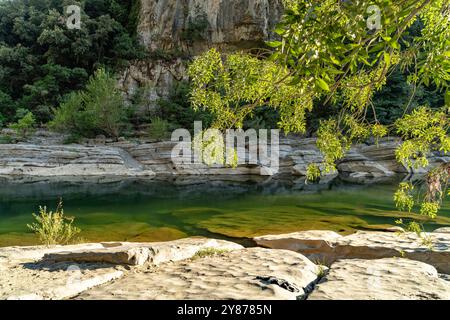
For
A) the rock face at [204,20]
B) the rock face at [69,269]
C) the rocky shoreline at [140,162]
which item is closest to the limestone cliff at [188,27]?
the rock face at [204,20]

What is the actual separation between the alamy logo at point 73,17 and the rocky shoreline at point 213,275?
30.4m

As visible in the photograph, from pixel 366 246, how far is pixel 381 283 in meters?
2.47

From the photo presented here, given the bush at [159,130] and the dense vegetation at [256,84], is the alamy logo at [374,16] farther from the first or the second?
the bush at [159,130]

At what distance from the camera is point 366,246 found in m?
5.75

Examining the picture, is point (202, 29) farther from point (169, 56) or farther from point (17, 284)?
point (17, 284)

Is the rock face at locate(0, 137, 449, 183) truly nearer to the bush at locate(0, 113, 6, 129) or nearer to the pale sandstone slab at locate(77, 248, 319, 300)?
the bush at locate(0, 113, 6, 129)

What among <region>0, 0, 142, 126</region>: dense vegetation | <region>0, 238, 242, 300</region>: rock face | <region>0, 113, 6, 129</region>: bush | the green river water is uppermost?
<region>0, 0, 142, 126</region>: dense vegetation

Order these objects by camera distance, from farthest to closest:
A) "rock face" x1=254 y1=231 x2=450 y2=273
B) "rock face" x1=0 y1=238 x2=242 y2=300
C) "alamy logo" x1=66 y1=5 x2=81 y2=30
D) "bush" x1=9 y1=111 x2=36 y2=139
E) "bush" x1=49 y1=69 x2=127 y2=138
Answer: "alamy logo" x1=66 y1=5 x2=81 y2=30 < "bush" x1=49 y1=69 x2=127 y2=138 < "bush" x1=9 y1=111 x2=36 y2=139 < "rock face" x1=254 y1=231 x2=450 y2=273 < "rock face" x1=0 y1=238 x2=242 y2=300

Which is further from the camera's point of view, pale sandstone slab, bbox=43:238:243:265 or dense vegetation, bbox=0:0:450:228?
pale sandstone slab, bbox=43:238:243:265

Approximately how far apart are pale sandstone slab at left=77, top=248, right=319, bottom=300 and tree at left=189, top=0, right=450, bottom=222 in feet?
3.65

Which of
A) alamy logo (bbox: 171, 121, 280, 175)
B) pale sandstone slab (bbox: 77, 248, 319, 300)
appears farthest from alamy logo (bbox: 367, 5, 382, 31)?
alamy logo (bbox: 171, 121, 280, 175)

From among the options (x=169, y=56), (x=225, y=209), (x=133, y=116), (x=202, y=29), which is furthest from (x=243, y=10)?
(x=225, y=209)

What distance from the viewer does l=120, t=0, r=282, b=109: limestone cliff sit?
117ft

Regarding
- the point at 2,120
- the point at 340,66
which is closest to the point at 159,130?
the point at 2,120
